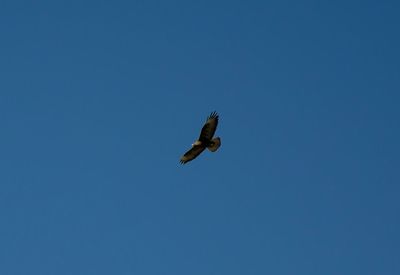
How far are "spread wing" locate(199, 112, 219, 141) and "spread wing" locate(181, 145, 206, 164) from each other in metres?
0.97

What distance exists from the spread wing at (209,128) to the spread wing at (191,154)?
0.97 meters

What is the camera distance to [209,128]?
3179 inches

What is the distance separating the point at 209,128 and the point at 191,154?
2.45m

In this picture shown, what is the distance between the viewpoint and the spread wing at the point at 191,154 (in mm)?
81688

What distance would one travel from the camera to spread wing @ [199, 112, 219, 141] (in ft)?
265

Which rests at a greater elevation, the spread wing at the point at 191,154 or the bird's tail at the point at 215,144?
the spread wing at the point at 191,154

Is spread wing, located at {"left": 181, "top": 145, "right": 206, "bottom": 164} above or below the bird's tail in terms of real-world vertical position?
above

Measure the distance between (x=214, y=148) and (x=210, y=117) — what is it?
209cm

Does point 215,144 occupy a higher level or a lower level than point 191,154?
lower

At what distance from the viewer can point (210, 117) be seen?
3184 inches

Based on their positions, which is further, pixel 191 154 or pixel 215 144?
pixel 191 154

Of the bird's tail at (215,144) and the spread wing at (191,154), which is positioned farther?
the spread wing at (191,154)

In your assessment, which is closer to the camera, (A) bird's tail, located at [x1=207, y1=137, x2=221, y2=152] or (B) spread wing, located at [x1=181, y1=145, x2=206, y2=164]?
(A) bird's tail, located at [x1=207, y1=137, x2=221, y2=152]

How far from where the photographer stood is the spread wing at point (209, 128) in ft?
265
